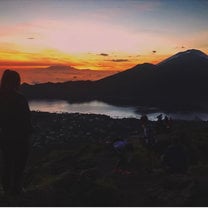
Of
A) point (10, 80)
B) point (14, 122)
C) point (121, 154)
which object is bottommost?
point (121, 154)

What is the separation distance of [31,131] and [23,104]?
0.44 meters

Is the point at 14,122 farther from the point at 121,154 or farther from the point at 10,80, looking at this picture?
the point at 121,154

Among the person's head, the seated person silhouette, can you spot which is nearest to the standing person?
the person's head

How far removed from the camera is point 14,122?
271 inches

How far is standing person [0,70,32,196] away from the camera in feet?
22.6

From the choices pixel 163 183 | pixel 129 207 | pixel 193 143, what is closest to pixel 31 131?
pixel 129 207

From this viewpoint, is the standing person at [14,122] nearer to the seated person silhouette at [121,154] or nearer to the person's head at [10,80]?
the person's head at [10,80]

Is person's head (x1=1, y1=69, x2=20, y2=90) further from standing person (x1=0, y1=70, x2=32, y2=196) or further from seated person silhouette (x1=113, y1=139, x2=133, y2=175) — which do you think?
seated person silhouette (x1=113, y1=139, x2=133, y2=175)

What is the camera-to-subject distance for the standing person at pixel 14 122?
6.89 m

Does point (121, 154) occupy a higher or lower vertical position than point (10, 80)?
lower

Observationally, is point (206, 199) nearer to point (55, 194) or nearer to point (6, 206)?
point (55, 194)

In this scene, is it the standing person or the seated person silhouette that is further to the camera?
the seated person silhouette

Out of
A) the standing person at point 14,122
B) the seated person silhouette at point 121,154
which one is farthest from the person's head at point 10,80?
the seated person silhouette at point 121,154

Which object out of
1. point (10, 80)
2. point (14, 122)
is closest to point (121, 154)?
point (14, 122)
